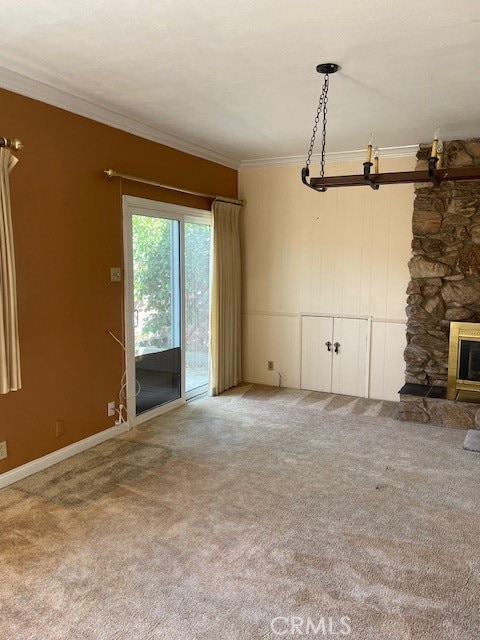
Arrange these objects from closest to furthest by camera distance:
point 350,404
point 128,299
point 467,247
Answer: point 128,299
point 467,247
point 350,404

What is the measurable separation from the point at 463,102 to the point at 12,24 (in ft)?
9.65

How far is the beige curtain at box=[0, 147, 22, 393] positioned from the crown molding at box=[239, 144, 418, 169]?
10.6 ft

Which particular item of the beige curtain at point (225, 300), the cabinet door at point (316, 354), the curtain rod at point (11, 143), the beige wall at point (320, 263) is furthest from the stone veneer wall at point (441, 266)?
the curtain rod at point (11, 143)

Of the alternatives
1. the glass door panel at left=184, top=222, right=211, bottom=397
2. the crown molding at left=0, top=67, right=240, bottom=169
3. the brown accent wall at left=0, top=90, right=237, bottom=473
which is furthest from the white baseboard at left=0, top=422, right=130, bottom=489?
the crown molding at left=0, top=67, right=240, bottom=169

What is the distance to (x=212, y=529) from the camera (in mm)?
2701

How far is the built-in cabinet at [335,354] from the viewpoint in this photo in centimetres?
535

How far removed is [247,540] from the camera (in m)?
2.60

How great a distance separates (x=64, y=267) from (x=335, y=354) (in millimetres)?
3137

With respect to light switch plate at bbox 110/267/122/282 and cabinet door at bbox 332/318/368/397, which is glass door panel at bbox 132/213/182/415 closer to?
light switch plate at bbox 110/267/122/282

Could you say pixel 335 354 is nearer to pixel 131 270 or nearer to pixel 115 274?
pixel 131 270

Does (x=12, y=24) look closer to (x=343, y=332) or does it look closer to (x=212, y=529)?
(x=212, y=529)

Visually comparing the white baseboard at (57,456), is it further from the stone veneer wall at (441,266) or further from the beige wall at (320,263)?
the stone veneer wall at (441,266)

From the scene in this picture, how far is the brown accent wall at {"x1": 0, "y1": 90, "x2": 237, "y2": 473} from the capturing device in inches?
126

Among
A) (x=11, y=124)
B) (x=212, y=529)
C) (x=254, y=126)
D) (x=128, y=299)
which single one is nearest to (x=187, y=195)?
(x=254, y=126)
